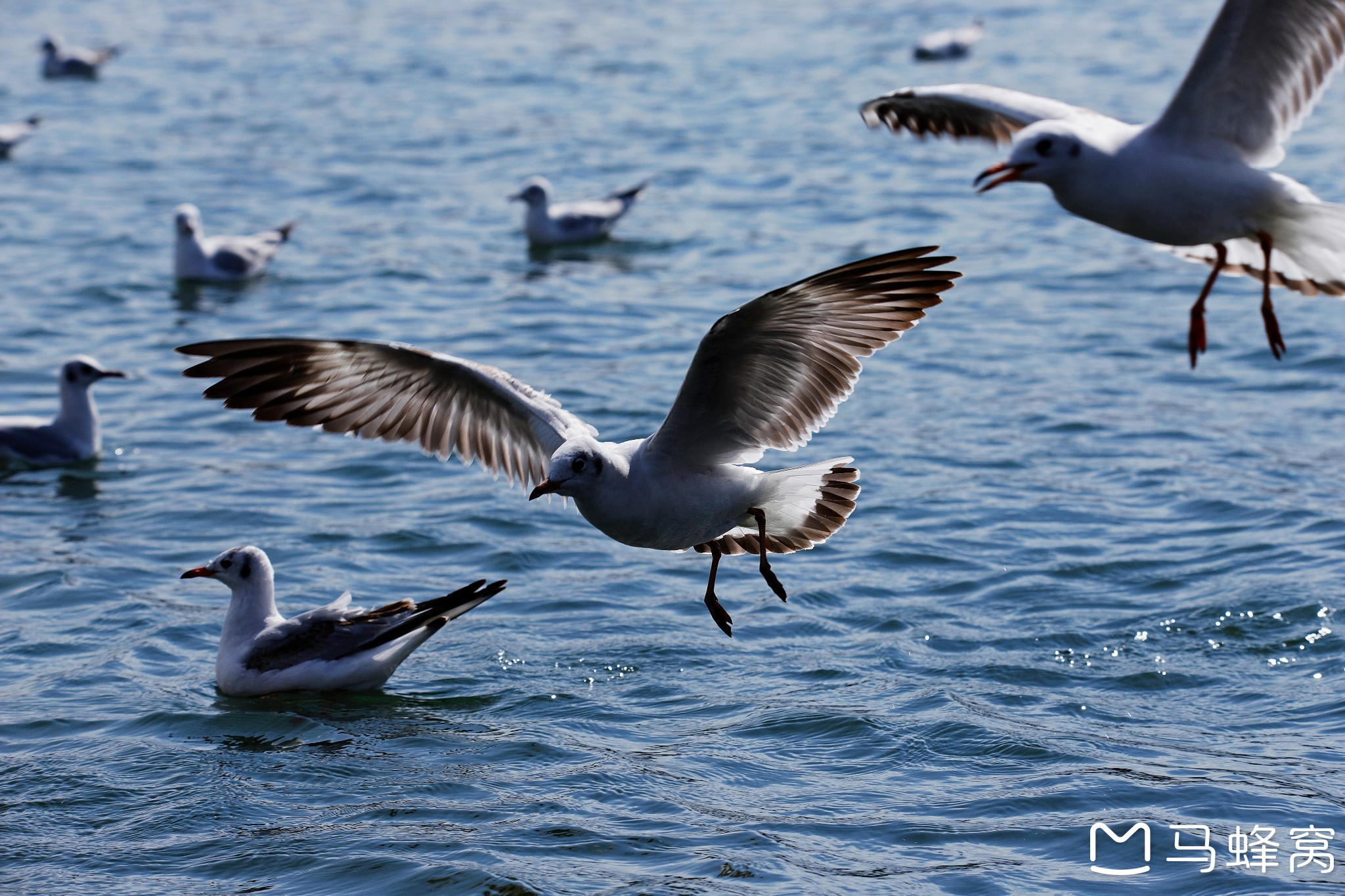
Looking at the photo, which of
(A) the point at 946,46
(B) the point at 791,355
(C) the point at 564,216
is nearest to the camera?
(B) the point at 791,355

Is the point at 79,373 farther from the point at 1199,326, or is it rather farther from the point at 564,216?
the point at 1199,326

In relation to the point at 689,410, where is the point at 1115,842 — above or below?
below

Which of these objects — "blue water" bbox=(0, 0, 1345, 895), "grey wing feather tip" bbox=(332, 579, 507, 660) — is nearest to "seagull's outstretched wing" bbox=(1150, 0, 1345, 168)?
"blue water" bbox=(0, 0, 1345, 895)

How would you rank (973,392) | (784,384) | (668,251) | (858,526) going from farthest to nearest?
(668,251) < (973,392) < (858,526) < (784,384)

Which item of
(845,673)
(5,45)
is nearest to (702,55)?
(5,45)

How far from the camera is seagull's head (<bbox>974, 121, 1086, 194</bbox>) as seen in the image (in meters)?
6.64

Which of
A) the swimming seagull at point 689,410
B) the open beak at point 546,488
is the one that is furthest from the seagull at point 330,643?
the open beak at point 546,488

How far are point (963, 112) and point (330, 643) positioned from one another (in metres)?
3.97

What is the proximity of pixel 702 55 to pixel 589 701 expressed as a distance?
17.9 metres

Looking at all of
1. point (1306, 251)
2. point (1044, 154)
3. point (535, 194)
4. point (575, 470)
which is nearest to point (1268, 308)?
point (1306, 251)

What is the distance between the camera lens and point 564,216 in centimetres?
1684

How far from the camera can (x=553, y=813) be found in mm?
7074

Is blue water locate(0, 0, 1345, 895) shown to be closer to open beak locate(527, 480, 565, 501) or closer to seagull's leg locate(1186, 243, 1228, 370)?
open beak locate(527, 480, 565, 501)

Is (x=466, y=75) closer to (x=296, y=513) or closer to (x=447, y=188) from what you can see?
(x=447, y=188)
